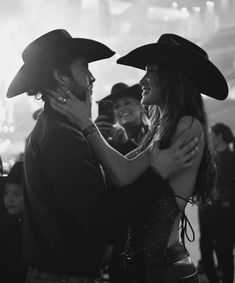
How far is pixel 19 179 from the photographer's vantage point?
13.9ft

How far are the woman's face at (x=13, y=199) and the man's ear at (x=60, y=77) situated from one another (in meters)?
1.76

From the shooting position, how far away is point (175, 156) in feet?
8.64

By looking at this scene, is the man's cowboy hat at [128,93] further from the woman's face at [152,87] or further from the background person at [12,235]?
the woman's face at [152,87]

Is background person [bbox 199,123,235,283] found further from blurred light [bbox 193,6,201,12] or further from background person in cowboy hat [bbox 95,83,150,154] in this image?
blurred light [bbox 193,6,201,12]

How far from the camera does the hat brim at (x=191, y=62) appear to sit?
9.32ft

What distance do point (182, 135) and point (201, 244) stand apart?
3973 millimetres

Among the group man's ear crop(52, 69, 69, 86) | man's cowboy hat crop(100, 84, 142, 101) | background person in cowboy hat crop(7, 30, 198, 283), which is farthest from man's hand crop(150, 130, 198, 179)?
man's cowboy hat crop(100, 84, 142, 101)

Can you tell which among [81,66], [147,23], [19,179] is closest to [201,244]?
[19,179]

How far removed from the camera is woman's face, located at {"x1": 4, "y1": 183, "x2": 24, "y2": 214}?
13.4 ft

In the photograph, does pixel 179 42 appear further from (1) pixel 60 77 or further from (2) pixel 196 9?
(2) pixel 196 9

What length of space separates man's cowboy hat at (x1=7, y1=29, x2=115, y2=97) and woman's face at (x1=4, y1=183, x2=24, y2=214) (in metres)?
1.55

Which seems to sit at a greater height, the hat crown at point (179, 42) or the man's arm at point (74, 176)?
the hat crown at point (179, 42)

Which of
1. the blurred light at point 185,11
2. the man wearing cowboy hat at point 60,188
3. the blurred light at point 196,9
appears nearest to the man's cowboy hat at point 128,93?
the man wearing cowboy hat at point 60,188

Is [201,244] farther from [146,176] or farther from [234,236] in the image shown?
[146,176]
